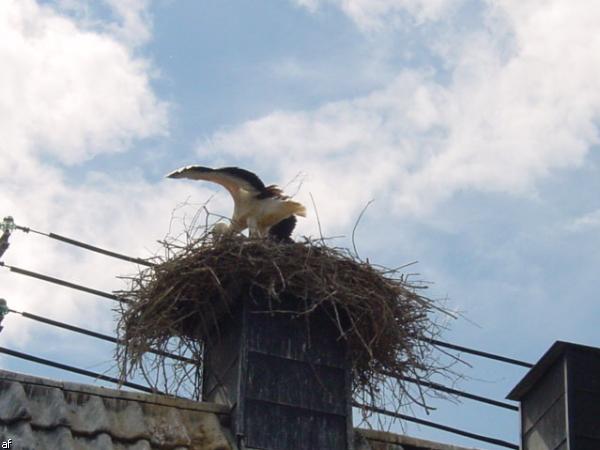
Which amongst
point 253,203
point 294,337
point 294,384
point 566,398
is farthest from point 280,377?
point 253,203

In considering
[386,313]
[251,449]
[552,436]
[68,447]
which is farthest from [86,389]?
[552,436]

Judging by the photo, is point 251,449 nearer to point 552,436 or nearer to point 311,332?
point 311,332

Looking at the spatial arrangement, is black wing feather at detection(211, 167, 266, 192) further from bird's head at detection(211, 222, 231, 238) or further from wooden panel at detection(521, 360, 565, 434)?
wooden panel at detection(521, 360, 565, 434)

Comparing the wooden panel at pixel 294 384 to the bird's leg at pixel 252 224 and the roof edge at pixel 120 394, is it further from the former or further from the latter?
the bird's leg at pixel 252 224

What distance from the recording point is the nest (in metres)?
6.62

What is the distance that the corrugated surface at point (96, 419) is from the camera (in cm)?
531

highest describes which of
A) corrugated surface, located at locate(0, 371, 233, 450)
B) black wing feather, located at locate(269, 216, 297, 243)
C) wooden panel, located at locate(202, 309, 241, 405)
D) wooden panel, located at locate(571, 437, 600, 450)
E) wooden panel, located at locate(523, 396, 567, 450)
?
black wing feather, located at locate(269, 216, 297, 243)

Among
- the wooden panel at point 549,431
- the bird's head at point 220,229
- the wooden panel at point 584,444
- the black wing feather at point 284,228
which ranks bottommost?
the wooden panel at point 584,444

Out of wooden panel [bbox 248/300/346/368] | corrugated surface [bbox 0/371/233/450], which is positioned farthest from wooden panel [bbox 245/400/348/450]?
wooden panel [bbox 248/300/346/368]

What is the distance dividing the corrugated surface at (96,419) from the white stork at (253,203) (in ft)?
6.00

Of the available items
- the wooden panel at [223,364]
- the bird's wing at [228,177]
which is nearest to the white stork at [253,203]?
the bird's wing at [228,177]

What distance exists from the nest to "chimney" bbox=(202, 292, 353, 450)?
0.07m

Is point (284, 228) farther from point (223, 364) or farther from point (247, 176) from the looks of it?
point (223, 364)

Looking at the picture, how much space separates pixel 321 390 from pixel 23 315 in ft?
5.24
